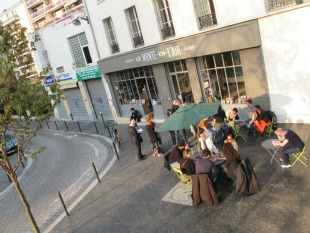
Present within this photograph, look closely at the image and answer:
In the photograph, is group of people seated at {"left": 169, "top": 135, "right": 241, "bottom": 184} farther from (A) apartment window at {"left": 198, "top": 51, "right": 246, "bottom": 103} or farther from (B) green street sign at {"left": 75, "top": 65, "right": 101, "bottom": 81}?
(B) green street sign at {"left": 75, "top": 65, "right": 101, "bottom": 81}

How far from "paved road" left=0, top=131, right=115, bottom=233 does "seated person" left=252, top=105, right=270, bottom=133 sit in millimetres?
6491

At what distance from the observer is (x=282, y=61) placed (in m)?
11.9

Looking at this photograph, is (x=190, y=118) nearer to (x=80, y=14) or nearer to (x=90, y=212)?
(x=90, y=212)

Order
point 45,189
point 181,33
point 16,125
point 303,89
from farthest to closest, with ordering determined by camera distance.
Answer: point 181,33 < point 45,189 < point 303,89 < point 16,125

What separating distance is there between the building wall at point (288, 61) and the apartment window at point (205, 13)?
94.8 inches

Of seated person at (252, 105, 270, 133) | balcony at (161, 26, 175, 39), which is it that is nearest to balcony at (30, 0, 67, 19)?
balcony at (161, 26, 175, 39)

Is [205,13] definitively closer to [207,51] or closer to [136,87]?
[207,51]

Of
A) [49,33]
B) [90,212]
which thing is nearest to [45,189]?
[90,212]

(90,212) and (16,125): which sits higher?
(16,125)

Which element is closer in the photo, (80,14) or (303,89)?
(303,89)

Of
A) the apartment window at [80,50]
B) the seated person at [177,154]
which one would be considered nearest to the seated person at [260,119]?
the seated person at [177,154]

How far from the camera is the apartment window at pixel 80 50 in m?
22.1

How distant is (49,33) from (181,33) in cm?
1480

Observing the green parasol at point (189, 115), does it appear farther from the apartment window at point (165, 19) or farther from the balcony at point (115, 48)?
the balcony at point (115, 48)
